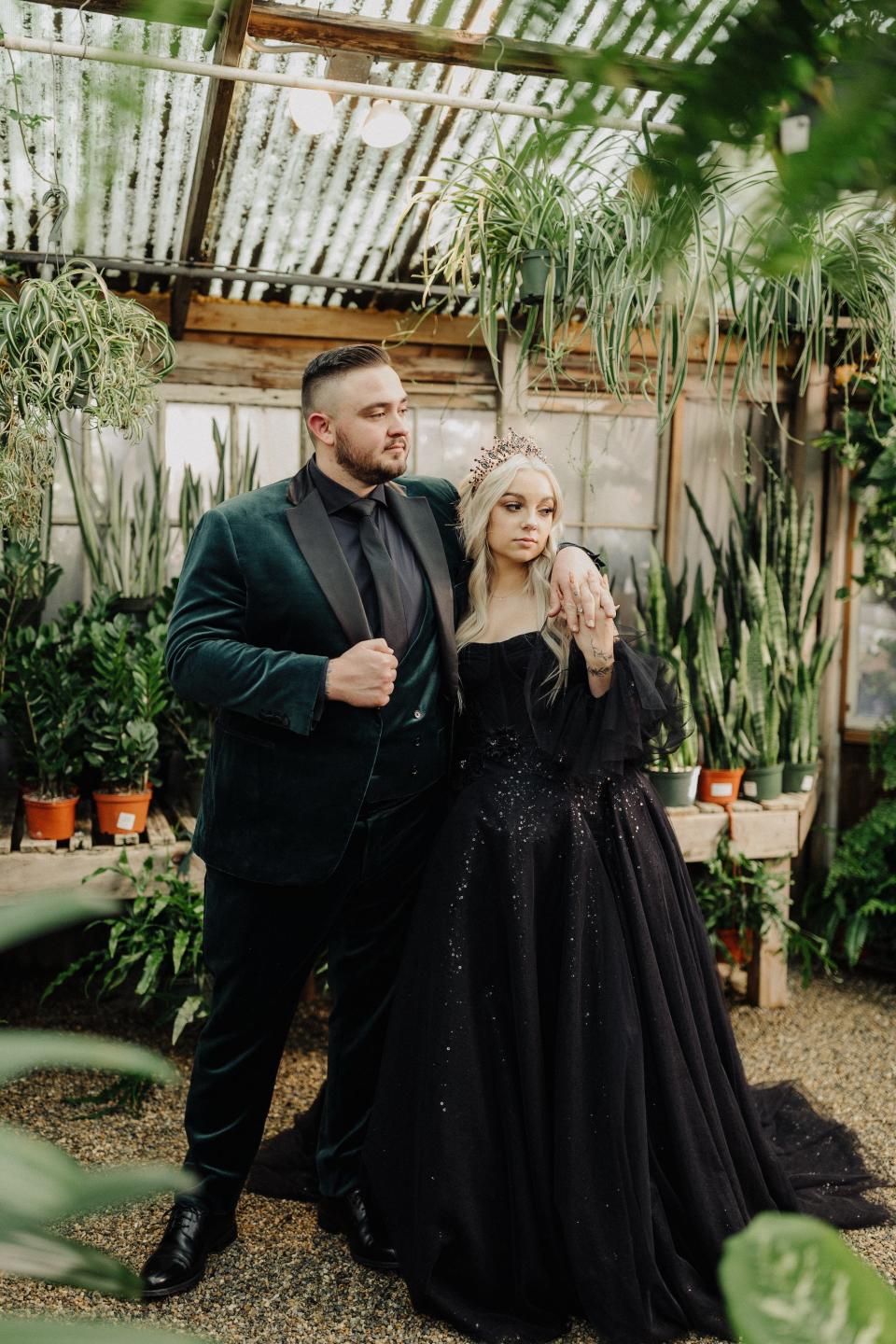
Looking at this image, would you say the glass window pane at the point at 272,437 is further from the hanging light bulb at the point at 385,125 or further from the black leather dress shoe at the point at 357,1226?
the black leather dress shoe at the point at 357,1226

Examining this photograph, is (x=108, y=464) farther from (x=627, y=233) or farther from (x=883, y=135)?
(x=883, y=135)

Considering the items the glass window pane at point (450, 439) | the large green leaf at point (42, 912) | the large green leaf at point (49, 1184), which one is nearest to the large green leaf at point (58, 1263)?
the large green leaf at point (49, 1184)

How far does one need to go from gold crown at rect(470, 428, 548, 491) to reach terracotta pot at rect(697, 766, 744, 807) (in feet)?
5.79

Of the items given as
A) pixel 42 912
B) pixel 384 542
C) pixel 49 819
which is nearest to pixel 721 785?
pixel 384 542

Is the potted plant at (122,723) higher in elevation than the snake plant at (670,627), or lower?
lower

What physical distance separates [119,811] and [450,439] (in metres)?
2.03

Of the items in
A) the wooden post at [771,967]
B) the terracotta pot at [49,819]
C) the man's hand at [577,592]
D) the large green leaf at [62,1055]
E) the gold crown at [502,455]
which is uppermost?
the gold crown at [502,455]

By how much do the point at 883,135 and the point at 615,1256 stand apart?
213 cm

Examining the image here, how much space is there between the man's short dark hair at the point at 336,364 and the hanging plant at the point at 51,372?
0.66 metres

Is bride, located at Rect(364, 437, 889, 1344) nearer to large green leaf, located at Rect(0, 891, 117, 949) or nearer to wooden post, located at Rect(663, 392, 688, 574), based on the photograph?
large green leaf, located at Rect(0, 891, 117, 949)

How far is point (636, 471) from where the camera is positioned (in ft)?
15.2

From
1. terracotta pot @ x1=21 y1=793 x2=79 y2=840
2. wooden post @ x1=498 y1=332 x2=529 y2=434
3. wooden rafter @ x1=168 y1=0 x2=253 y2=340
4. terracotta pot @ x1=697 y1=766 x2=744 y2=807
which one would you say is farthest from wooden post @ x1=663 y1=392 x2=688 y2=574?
terracotta pot @ x1=21 y1=793 x2=79 y2=840

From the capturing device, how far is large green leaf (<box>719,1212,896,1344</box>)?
0.29m

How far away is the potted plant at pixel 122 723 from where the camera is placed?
3.23 metres
